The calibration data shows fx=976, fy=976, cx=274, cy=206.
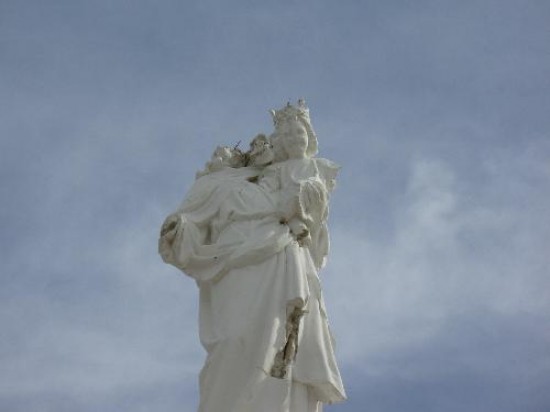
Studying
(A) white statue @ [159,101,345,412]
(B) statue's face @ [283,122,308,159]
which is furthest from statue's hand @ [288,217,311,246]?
(B) statue's face @ [283,122,308,159]

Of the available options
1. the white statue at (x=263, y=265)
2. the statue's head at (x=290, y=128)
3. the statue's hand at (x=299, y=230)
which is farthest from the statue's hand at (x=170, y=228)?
the statue's head at (x=290, y=128)

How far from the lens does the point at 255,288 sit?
39.9 feet

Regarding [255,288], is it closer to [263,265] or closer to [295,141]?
[263,265]

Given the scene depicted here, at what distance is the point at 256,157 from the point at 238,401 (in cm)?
438

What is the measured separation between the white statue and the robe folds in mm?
13

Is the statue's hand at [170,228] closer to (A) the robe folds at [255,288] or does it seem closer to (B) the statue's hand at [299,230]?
(A) the robe folds at [255,288]

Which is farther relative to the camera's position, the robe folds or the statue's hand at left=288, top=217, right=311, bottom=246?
the statue's hand at left=288, top=217, right=311, bottom=246

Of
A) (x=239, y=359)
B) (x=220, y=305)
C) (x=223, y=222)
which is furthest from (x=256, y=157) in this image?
(x=239, y=359)

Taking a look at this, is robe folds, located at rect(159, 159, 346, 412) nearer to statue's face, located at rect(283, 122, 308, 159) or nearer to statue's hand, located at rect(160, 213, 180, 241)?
statue's hand, located at rect(160, 213, 180, 241)

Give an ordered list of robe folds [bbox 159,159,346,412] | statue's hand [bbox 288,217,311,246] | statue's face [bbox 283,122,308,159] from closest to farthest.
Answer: robe folds [bbox 159,159,346,412] < statue's hand [bbox 288,217,311,246] < statue's face [bbox 283,122,308,159]

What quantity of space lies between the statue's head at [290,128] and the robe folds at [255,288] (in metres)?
0.34

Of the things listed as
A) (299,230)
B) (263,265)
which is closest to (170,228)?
(263,265)

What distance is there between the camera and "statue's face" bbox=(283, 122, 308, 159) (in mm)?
13977

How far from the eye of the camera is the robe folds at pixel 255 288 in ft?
37.8
